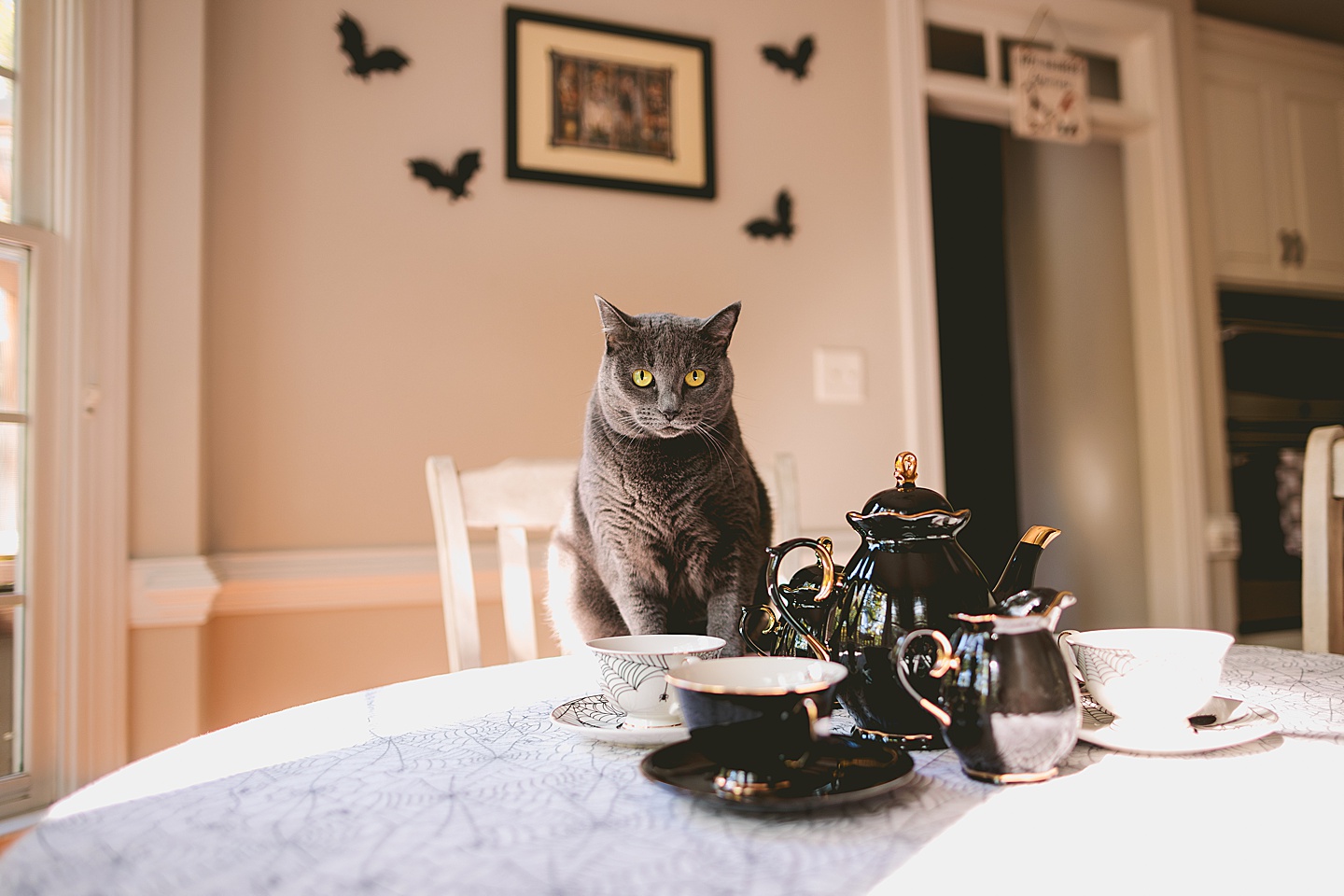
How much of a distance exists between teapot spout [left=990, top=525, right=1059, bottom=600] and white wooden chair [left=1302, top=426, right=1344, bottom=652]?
0.74 meters

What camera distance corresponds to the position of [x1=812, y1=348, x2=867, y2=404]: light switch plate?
84.4 inches

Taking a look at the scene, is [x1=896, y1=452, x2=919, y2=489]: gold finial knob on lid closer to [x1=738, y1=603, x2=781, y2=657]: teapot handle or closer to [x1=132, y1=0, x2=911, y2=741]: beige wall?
[x1=738, y1=603, x2=781, y2=657]: teapot handle

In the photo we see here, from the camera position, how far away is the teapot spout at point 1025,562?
591 mm

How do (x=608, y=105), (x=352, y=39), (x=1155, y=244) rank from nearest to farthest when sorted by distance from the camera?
(x=352, y=39) → (x=608, y=105) → (x=1155, y=244)

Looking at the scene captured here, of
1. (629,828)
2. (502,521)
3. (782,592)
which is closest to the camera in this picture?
(629,828)

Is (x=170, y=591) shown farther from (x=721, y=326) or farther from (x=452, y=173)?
(x=721, y=326)

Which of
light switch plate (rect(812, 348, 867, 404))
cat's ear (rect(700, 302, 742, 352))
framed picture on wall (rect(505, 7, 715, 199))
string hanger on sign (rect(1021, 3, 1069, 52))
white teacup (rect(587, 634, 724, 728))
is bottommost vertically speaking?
white teacup (rect(587, 634, 724, 728))

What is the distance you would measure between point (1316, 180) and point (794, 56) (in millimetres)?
1961

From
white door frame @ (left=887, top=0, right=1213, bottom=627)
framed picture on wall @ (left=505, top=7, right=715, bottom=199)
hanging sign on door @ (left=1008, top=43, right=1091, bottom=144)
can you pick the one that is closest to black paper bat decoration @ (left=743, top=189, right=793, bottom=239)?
framed picture on wall @ (left=505, top=7, right=715, bottom=199)

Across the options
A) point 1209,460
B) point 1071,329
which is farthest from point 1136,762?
point 1071,329

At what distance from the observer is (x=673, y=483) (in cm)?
82

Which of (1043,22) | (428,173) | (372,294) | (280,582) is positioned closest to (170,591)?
(280,582)

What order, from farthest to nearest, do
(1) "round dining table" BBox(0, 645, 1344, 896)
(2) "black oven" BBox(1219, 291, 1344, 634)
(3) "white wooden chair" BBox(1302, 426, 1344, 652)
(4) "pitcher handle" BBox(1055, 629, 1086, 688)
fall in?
(2) "black oven" BBox(1219, 291, 1344, 634) < (3) "white wooden chair" BBox(1302, 426, 1344, 652) < (4) "pitcher handle" BBox(1055, 629, 1086, 688) < (1) "round dining table" BBox(0, 645, 1344, 896)

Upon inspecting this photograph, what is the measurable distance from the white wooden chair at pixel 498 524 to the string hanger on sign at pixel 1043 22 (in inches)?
78.8
